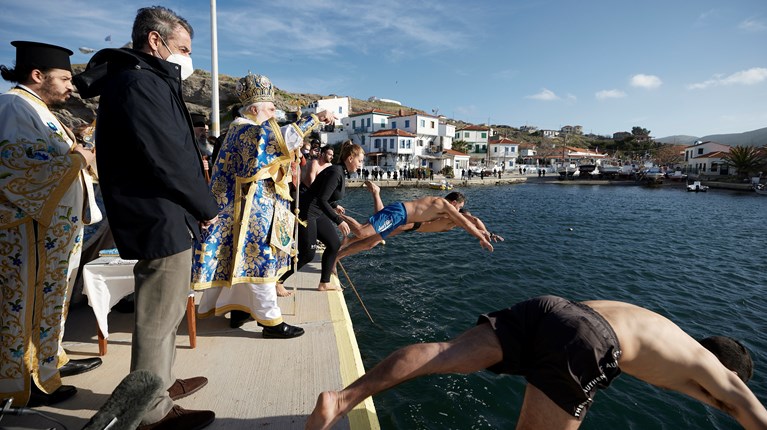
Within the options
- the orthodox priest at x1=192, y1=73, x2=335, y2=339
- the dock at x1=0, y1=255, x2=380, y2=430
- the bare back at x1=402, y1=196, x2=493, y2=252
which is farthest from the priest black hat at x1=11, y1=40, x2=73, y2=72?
the bare back at x1=402, y1=196, x2=493, y2=252

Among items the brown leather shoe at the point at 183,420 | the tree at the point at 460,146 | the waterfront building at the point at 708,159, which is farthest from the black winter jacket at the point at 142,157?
the waterfront building at the point at 708,159

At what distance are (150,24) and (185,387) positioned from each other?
2.40m

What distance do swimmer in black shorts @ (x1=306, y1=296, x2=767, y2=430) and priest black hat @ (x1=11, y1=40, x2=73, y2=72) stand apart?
2788mm

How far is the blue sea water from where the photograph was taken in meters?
4.27

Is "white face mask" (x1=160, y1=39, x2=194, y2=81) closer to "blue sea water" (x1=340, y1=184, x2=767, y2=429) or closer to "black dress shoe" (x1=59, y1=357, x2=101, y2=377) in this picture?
"black dress shoe" (x1=59, y1=357, x2=101, y2=377)

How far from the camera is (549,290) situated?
916 cm

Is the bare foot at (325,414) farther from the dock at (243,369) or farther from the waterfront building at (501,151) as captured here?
the waterfront building at (501,151)

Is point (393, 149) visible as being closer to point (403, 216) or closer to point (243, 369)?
point (403, 216)

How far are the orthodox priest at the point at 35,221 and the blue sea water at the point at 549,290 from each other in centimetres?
276

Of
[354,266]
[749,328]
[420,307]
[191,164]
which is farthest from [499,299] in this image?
[191,164]

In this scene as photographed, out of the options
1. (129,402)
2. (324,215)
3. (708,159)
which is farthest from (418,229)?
(708,159)

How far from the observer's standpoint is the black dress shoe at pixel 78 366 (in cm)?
286

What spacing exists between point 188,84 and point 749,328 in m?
59.6

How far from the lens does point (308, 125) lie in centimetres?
336
